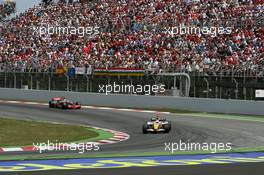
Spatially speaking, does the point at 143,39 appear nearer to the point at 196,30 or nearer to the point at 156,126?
the point at 196,30

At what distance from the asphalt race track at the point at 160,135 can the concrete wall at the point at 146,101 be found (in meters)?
2.71

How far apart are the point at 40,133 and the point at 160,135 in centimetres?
440

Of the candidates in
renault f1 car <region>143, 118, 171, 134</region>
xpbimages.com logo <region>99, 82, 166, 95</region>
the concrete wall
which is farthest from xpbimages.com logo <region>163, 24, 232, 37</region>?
renault f1 car <region>143, 118, 171, 134</region>

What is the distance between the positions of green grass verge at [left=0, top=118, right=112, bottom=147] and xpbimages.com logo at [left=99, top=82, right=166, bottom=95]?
10.0 metres

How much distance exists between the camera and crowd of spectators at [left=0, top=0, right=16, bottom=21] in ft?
206

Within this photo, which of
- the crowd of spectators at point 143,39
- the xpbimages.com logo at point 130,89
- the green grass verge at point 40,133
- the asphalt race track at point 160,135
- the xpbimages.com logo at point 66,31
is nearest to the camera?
the asphalt race track at point 160,135

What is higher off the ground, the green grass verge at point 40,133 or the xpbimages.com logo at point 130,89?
the xpbimages.com logo at point 130,89

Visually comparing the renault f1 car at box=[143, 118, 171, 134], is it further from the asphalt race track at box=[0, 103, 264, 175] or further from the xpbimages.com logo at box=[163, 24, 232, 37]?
the xpbimages.com logo at box=[163, 24, 232, 37]

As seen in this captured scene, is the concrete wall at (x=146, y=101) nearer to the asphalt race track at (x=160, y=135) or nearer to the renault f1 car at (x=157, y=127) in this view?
the asphalt race track at (x=160, y=135)

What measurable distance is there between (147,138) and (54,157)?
569cm

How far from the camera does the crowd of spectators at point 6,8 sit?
6284 centimetres

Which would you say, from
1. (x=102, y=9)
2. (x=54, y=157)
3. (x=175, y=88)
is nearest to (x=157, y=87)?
(x=175, y=88)

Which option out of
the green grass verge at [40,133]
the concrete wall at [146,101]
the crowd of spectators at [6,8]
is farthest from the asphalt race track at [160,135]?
the crowd of spectators at [6,8]

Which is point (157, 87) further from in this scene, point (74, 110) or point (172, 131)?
point (172, 131)
